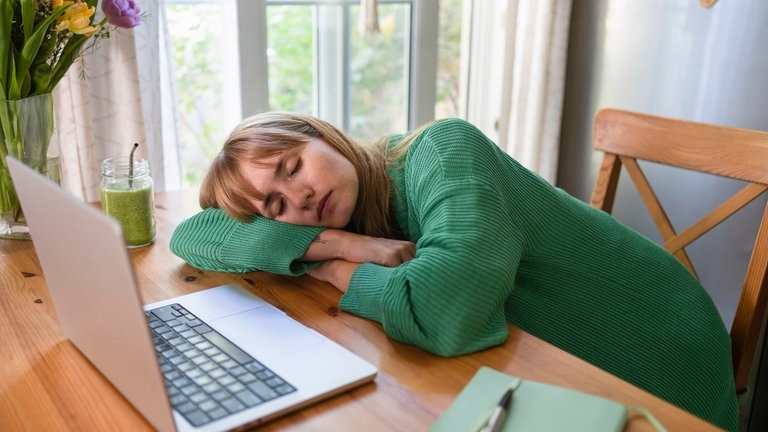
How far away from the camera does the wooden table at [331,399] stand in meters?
0.73

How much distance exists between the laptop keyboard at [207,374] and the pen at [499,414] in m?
0.21

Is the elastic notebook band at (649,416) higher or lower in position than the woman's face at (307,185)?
lower

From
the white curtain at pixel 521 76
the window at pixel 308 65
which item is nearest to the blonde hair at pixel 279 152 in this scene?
the window at pixel 308 65

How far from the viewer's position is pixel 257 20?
6.65 feet

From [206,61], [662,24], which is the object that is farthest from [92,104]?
[662,24]

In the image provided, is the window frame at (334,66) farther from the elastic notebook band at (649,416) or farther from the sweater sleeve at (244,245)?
the elastic notebook band at (649,416)

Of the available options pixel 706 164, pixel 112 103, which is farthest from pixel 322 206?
pixel 112 103

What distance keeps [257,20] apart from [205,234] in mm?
1040

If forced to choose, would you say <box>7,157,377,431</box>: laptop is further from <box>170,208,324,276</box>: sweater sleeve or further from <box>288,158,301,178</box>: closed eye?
<box>288,158,301,178</box>: closed eye

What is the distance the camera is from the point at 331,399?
767 mm

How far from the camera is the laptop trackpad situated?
2.80ft

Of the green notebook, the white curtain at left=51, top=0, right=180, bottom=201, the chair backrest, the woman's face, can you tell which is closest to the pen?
the green notebook

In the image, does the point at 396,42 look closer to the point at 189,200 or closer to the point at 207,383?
the point at 189,200

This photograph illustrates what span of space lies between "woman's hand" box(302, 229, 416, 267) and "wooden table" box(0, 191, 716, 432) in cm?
5
